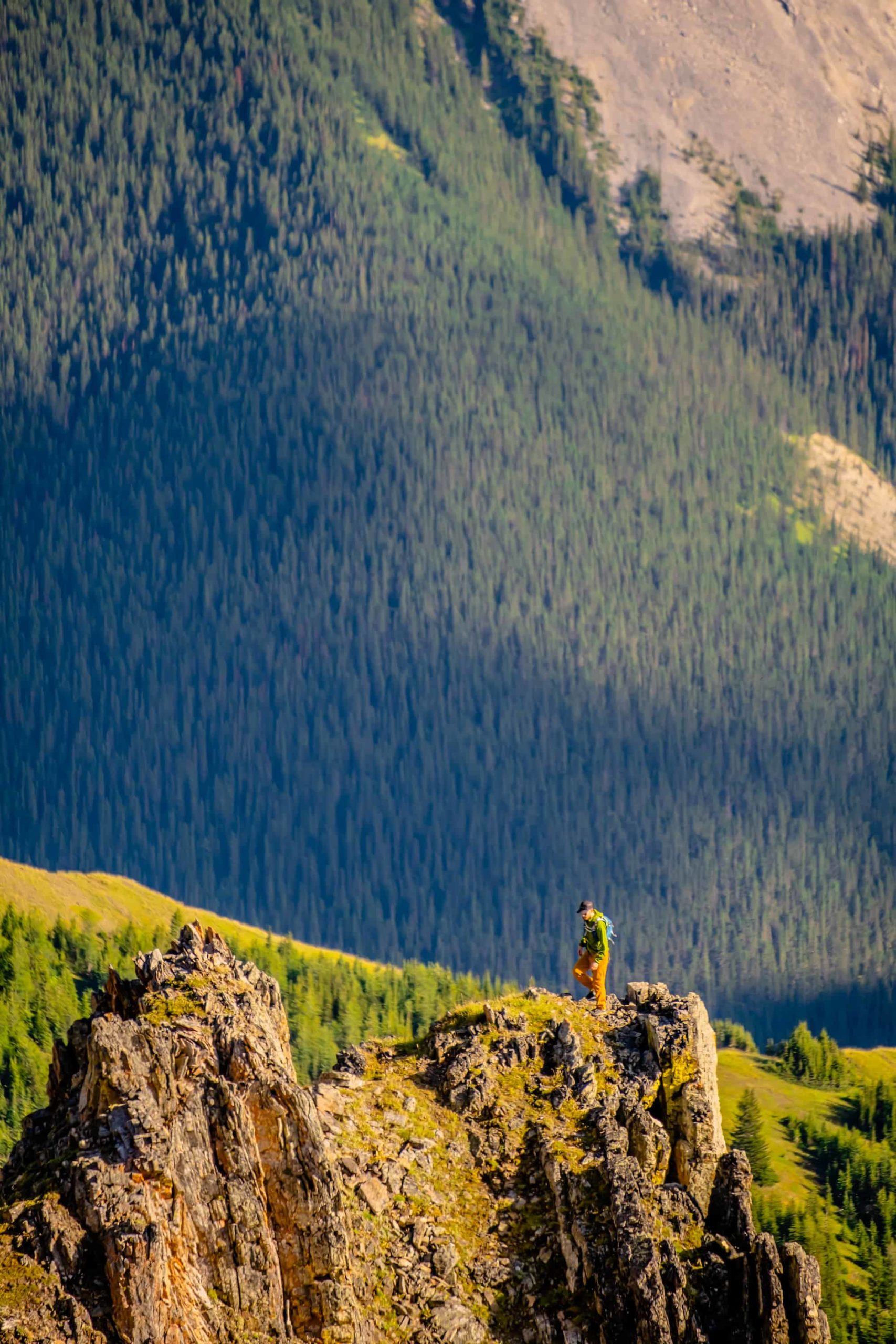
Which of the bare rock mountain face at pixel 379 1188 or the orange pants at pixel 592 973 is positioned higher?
the orange pants at pixel 592 973

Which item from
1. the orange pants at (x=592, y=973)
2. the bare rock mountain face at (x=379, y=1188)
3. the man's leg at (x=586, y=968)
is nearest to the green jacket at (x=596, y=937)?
the orange pants at (x=592, y=973)

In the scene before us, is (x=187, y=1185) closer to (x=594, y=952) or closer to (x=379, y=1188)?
(x=379, y=1188)

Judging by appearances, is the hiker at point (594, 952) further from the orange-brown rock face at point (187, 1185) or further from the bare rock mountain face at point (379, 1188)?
the orange-brown rock face at point (187, 1185)

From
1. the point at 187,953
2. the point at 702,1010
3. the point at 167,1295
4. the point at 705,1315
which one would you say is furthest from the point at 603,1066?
the point at 167,1295

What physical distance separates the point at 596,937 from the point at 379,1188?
18229 millimetres

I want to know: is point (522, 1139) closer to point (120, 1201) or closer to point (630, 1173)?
point (630, 1173)

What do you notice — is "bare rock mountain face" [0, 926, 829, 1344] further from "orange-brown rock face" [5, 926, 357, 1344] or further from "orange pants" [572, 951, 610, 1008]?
"orange pants" [572, 951, 610, 1008]

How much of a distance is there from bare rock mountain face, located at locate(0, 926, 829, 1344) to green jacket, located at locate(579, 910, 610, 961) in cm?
314

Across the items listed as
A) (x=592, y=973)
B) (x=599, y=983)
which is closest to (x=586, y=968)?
(x=592, y=973)

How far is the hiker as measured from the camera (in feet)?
292

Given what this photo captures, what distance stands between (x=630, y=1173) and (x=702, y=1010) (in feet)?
41.5

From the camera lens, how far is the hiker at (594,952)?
→ 8906cm

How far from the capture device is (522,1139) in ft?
266

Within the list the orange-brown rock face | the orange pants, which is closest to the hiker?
the orange pants
